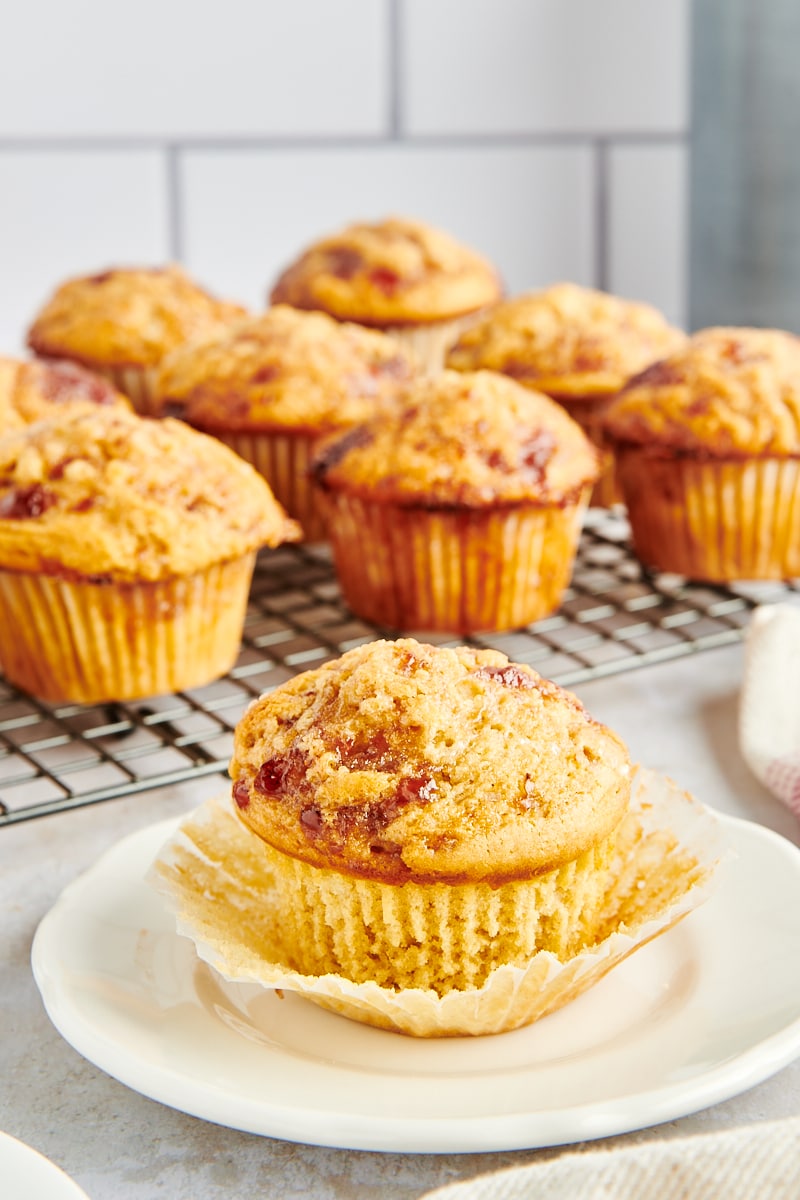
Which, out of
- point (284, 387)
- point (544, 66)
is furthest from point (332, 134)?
point (284, 387)

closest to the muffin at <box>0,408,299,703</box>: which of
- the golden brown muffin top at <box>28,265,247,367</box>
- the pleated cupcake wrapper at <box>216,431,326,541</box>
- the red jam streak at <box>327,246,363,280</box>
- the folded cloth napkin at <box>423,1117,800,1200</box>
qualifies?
the pleated cupcake wrapper at <box>216,431,326,541</box>

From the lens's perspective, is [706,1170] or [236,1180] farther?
[236,1180]

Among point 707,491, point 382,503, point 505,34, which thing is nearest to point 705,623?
point 707,491

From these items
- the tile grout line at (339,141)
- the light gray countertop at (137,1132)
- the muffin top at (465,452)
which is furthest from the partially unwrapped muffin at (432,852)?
the tile grout line at (339,141)

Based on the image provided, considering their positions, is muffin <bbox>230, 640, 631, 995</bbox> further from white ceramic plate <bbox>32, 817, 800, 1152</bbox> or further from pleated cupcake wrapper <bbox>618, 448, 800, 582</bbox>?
pleated cupcake wrapper <bbox>618, 448, 800, 582</bbox>

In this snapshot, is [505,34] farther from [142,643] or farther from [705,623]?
[142,643]

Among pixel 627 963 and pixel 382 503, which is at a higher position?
pixel 382 503

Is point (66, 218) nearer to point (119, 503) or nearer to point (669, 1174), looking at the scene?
point (119, 503)
